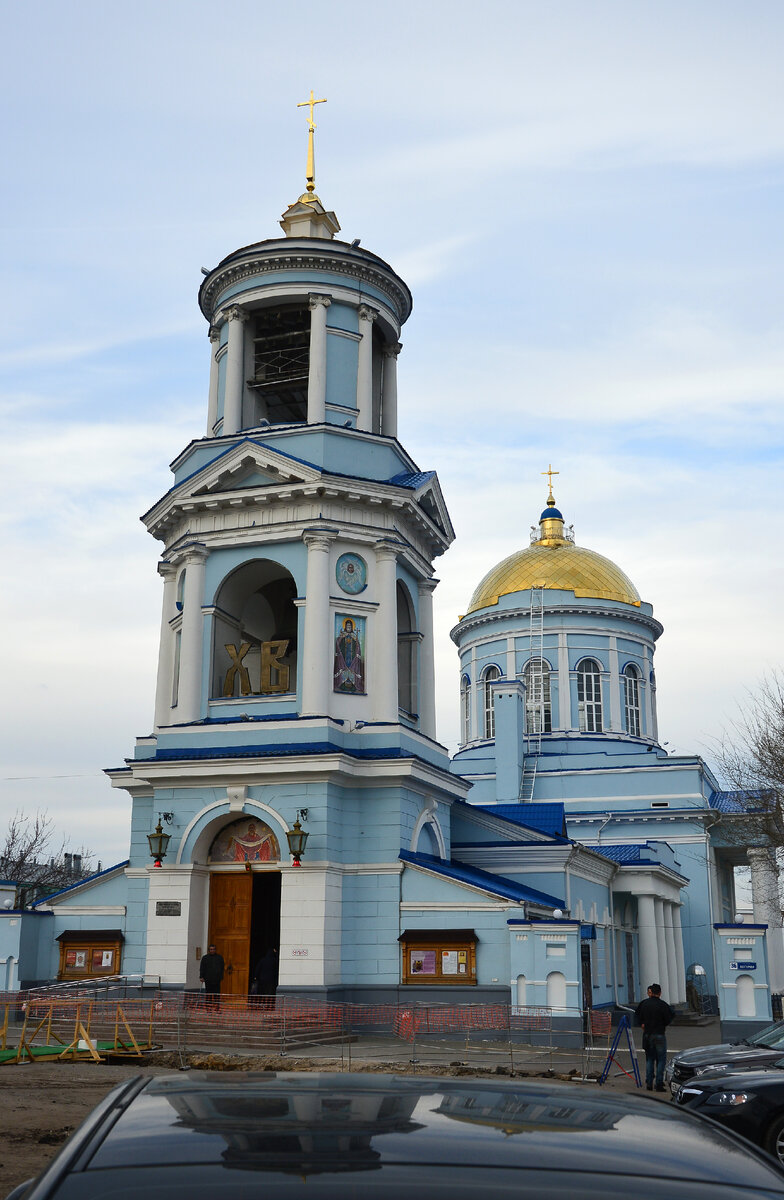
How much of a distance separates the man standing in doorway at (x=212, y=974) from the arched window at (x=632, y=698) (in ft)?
97.1

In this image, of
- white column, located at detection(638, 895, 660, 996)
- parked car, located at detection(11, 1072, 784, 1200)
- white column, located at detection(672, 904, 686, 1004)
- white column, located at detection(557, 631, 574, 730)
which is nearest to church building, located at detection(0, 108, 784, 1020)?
white column, located at detection(638, 895, 660, 996)

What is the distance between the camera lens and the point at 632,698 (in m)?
50.5

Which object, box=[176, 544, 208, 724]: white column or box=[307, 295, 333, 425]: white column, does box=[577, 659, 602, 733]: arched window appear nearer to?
box=[307, 295, 333, 425]: white column

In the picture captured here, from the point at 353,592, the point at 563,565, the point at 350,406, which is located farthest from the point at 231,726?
the point at 563,565

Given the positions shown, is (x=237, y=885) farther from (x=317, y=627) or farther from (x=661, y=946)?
(x=661, y=946)

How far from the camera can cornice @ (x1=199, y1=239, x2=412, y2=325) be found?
94.1 ft

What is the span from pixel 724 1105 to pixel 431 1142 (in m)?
10.00

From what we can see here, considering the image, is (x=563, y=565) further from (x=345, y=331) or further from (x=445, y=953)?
(x=445, y=953)

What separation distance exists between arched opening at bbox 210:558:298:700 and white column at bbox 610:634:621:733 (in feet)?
71.5

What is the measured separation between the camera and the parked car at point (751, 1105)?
433 inches

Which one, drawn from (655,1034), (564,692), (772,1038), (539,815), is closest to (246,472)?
(539,815)

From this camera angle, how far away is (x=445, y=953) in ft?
78.2

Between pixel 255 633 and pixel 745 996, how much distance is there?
14423 millimetres

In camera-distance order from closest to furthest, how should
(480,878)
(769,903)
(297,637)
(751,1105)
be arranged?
(751,1105) → (480,878) → (297,637) → (769,903)
